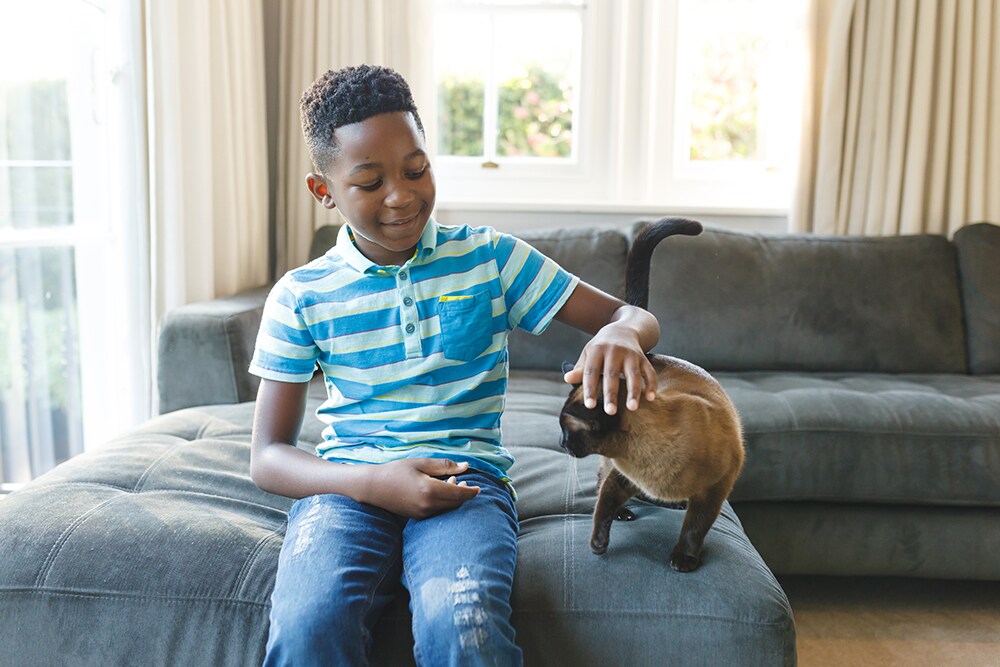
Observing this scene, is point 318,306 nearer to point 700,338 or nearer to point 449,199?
point 700,338

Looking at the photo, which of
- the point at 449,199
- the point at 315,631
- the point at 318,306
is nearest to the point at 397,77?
the point at 318,306

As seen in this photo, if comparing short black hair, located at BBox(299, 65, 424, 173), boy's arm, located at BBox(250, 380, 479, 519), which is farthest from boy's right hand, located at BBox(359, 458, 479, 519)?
short black hair, located at BBox(299, 65, 424, 173)

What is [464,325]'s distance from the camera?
1.28 meters

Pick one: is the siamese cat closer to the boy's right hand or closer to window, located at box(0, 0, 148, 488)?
the boy's right hand

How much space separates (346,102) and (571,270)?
1394mm

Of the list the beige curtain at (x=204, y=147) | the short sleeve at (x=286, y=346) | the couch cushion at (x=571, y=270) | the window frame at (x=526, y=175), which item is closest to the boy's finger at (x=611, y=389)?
the short sleeve at (x=286, y=346)

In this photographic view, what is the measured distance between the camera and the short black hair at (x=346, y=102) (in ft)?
4.07

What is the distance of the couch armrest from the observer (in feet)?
6.69

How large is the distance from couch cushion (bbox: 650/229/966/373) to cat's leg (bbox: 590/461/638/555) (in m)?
1.28

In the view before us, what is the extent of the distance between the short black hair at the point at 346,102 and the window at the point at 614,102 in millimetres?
1820

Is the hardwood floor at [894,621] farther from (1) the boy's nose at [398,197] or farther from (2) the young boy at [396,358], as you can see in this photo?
(1) the boy's nose at [398,197]

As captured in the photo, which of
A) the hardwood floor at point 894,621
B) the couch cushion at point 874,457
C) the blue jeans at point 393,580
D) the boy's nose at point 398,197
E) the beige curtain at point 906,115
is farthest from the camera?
the beige curtain at point 906,115

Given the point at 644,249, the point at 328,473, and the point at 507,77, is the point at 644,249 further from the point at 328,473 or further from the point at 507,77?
the point at 507,77

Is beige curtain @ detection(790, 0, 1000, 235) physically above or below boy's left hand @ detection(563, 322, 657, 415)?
above
